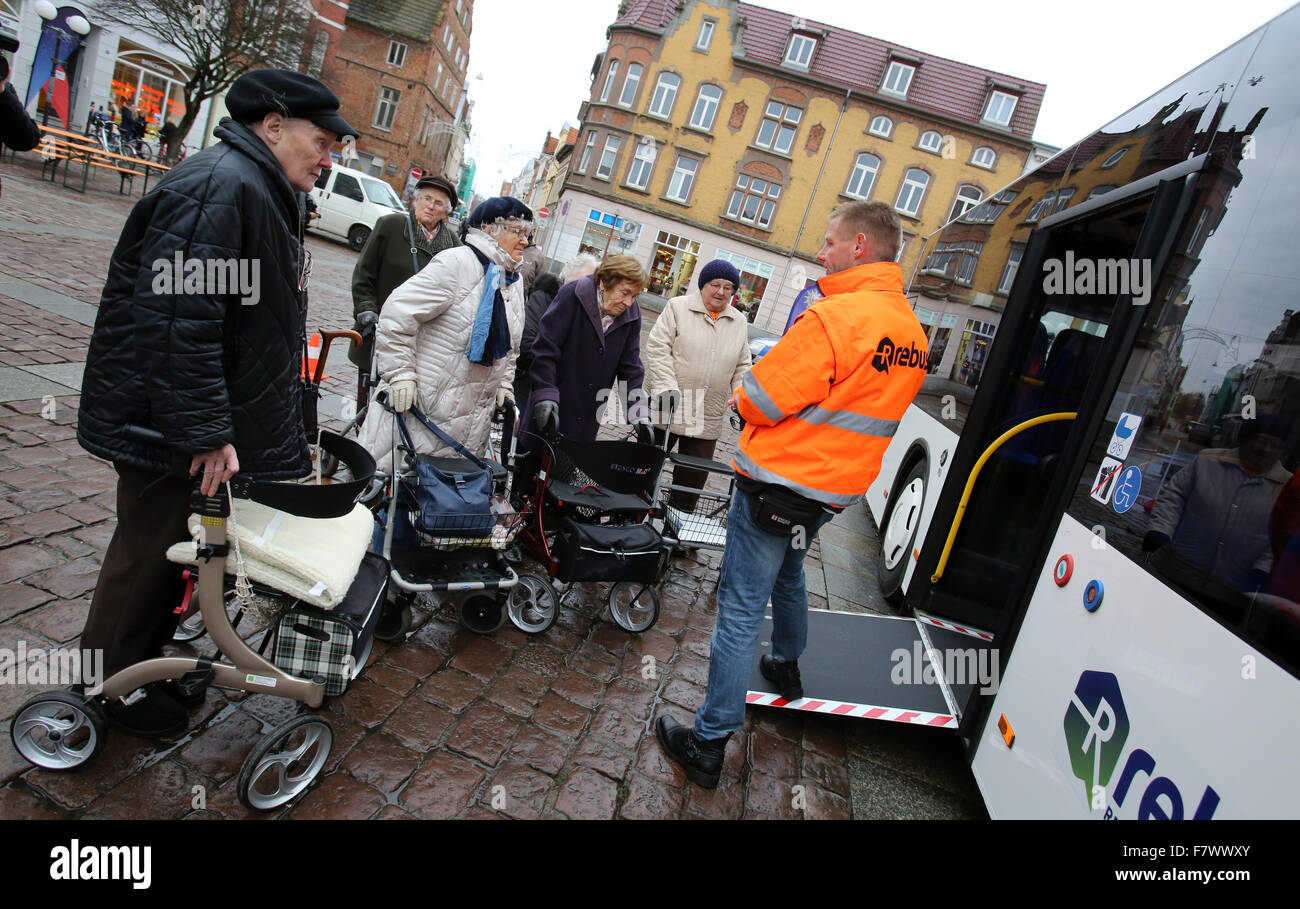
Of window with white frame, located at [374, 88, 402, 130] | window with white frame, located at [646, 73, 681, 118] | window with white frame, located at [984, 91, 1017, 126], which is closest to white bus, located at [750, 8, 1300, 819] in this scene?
window with white frame, located at [646, 73, 681, 118]

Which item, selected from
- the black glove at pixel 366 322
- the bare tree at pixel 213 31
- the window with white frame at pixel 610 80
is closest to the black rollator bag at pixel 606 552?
the black glove at pixel 366 322

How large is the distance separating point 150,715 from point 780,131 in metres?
36.2

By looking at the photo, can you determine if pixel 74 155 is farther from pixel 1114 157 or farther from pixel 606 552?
pixel 1114 157

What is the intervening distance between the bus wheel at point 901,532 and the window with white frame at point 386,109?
43808 millimetres

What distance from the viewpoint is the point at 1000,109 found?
3312 cm

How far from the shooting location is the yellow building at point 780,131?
3325 centimetres

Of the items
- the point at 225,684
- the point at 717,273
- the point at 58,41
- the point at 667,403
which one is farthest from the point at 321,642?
the point at 58,41

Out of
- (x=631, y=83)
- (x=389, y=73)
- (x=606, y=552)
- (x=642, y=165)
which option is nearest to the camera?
(x=606, y=552)

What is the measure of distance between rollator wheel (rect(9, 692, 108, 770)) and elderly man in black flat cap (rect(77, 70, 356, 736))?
145mm

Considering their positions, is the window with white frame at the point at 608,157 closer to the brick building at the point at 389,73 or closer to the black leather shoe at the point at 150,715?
the brick building at the point at 389,73

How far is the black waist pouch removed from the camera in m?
2.81

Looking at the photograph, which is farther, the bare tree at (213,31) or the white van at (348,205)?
the bare tree at (213,31)
